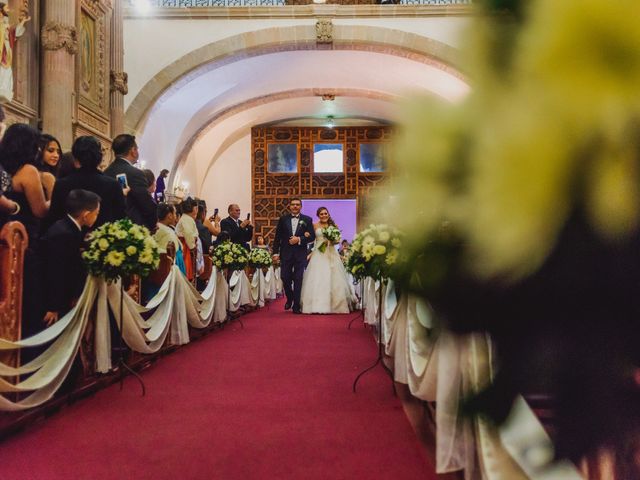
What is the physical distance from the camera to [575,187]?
1.23 ft

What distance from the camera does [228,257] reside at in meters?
7.42

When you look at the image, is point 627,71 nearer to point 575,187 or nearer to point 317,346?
point 575,187

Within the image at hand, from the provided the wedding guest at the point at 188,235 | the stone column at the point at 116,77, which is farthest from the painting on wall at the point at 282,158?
the wedding guest at the point at 188,235

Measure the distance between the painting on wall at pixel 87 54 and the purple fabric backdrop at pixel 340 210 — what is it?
1158cm

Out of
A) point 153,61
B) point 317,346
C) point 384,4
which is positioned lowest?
point 317,346

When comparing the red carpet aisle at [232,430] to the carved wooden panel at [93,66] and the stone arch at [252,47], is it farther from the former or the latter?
the stone arch at [252,47]

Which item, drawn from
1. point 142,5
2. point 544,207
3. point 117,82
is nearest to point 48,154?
point 544,207

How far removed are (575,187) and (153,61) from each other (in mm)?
13630

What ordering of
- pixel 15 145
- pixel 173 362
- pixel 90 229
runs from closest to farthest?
pixel 15 145 → pixel 90 229 → pixel 173 362

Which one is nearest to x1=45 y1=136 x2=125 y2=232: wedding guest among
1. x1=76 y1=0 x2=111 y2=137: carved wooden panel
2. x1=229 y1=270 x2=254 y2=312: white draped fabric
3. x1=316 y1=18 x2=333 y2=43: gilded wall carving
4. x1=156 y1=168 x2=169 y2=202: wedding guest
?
x1=229 y1=270 x2=254 y2=312: white draped fabric

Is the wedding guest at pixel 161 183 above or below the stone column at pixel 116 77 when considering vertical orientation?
below

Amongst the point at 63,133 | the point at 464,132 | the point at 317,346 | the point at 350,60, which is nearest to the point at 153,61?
the point at 350,60

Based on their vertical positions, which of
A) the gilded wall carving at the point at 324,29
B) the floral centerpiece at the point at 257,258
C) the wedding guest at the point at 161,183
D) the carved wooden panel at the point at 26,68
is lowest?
the floral centerpiece at the point at 257,258

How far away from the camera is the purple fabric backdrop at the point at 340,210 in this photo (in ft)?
66.3
